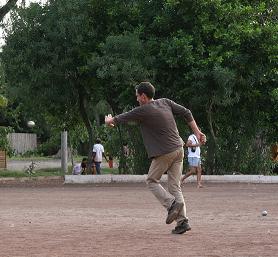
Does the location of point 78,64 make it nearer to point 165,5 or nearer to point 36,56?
point 36,56

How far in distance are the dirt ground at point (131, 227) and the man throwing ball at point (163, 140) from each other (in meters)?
0.36

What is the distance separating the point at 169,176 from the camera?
10.3 meters

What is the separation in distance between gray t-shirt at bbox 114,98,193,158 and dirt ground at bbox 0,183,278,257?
1096 millimetres

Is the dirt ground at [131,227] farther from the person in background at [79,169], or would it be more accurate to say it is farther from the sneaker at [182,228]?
the person in background at [79,169]

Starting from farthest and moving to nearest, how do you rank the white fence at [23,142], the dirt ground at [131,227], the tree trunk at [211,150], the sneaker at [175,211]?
the white fence at [23,142] → the tree trunk at [211,150] → the sneaker at [175,211] → the dirt ground at [131,227]

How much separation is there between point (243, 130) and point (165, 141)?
18.1 meters

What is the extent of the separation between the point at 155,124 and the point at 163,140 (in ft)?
0.79

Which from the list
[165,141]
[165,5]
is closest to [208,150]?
[165,5]

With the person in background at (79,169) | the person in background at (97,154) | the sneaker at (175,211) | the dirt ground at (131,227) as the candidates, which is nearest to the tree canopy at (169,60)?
the person in background at (97,154)

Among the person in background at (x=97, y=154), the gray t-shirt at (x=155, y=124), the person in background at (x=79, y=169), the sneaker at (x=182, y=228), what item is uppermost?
the gray t-shirt at (x=155, y=124)

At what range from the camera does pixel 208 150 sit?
27.6 metres

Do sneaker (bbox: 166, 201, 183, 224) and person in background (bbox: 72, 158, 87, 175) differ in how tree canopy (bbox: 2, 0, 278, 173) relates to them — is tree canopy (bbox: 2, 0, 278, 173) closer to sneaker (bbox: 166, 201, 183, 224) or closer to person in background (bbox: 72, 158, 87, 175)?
person in background (bbox: 72, 158, 87, 175)

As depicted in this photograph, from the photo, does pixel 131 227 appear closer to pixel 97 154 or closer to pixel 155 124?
pixel 155 124

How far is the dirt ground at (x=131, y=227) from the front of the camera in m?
8.44
